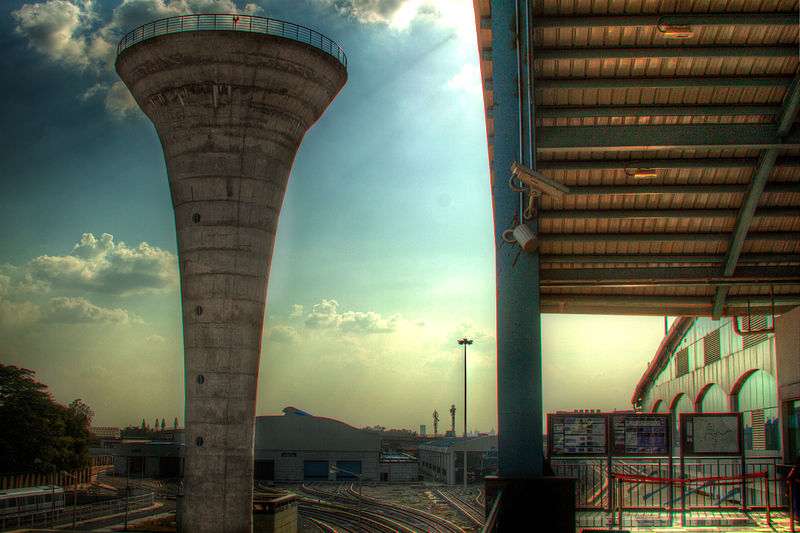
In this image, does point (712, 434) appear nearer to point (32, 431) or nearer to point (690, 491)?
point (690, 491)

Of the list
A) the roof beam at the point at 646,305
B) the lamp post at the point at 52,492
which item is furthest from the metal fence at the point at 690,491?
the lamp post at the point at 52,492

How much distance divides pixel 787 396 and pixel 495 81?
12.6 m

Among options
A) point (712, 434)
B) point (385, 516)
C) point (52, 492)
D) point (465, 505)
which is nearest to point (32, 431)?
point (52, 492)

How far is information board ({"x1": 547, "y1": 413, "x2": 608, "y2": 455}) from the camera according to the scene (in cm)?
1487

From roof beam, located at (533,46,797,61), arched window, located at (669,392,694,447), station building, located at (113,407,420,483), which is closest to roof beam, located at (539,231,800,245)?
roof beam, located at (533,46,797,61)

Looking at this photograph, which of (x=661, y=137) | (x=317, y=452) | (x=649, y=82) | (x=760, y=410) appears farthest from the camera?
(x=317, y=452)

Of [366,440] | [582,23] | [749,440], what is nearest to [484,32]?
[582,23]

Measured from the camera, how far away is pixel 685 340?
34469 millimetres

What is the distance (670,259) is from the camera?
1820 centimetres

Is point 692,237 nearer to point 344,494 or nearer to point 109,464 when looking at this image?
point 344,494

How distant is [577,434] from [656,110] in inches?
280

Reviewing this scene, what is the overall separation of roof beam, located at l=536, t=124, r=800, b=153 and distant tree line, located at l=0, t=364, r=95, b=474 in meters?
59.7

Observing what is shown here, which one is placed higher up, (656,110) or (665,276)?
(656,110)

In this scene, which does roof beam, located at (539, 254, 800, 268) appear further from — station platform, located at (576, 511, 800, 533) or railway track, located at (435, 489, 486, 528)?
railway track, located at (435, 489, 486, 528)
